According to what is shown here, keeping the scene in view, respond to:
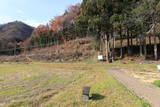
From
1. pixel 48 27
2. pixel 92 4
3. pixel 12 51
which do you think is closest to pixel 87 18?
pixel 92 4

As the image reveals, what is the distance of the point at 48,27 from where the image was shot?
65.6m

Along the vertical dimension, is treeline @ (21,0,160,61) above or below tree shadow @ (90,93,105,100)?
above

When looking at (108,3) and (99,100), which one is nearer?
(99,100)

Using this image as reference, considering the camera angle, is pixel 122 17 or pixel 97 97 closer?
pixel 97 97

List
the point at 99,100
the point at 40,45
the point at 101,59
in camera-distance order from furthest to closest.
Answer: the point at 40,45 < the point at 101,59 < the point at 99,100

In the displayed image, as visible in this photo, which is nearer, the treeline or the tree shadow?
the tree shadow

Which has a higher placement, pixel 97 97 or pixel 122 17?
pixel 122 17

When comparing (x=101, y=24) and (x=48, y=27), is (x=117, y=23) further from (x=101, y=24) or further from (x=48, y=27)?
(x=48, y=27)

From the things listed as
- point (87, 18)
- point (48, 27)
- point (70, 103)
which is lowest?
point (70, 103)

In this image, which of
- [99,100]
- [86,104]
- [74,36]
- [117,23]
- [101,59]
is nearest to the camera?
[86,104]

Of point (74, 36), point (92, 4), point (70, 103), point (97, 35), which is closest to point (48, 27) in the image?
point (74, 36)

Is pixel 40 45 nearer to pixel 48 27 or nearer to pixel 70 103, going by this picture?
pixel 48 27

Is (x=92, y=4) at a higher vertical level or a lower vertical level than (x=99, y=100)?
higher

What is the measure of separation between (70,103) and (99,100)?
100 cm
